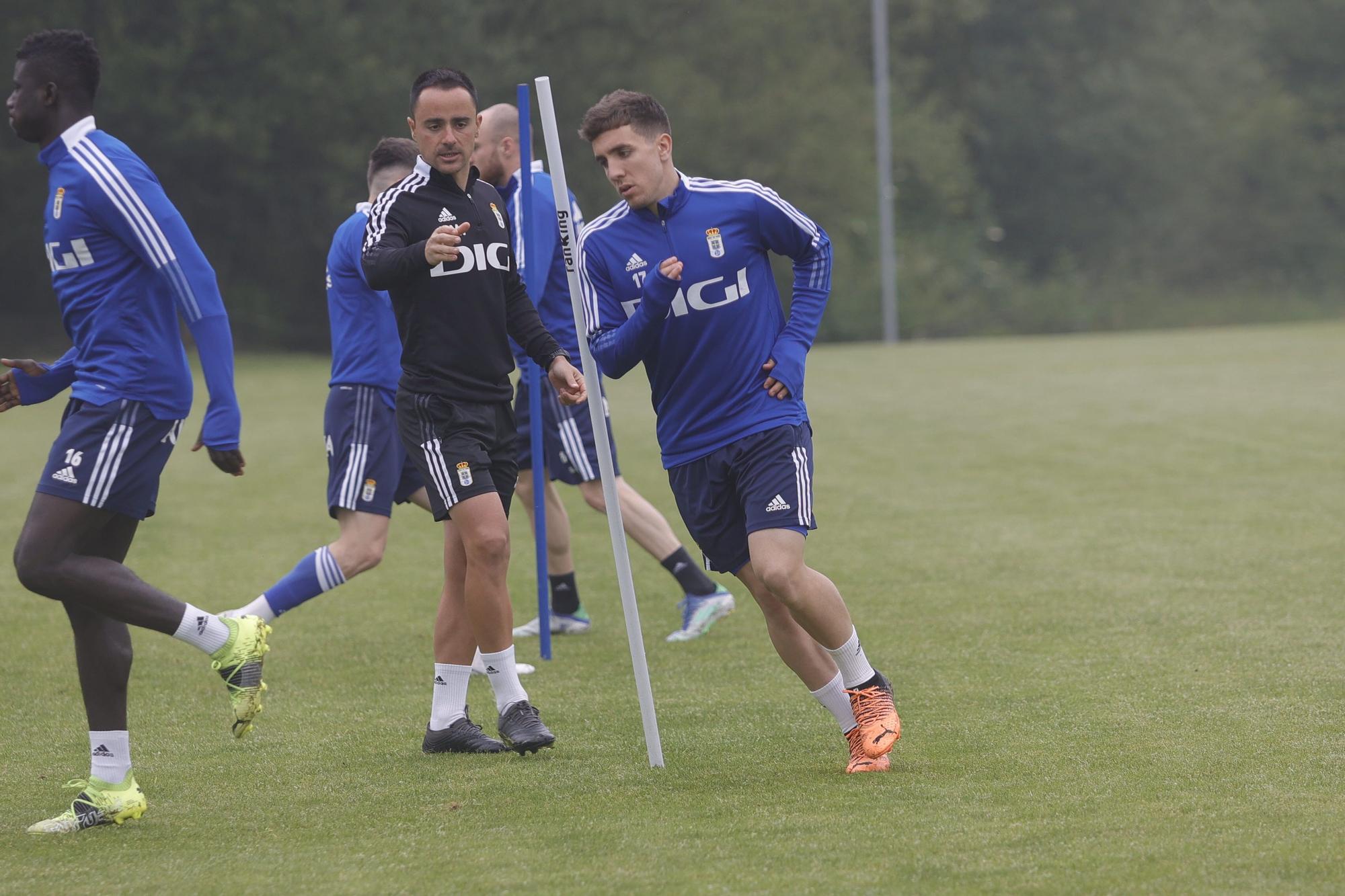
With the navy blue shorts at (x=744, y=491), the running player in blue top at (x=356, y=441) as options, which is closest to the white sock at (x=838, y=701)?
the navy blue shorts at (x=744, y=491)

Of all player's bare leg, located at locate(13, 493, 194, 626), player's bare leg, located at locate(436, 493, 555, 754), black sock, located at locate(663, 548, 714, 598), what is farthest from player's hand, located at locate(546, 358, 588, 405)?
black sock, located at locate(663, 548, 714, 598)

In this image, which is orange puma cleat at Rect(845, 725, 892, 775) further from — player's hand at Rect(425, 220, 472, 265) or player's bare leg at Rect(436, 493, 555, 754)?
player's hand at Rect(425, 220, 472, 265)

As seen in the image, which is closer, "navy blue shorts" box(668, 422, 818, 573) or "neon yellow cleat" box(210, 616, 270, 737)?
"neon yellow cleat" box(210, 616, 270, 737)

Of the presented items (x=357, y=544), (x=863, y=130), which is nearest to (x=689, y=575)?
(x=357, y=544)

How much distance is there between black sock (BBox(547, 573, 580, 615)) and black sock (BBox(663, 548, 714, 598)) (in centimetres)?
46

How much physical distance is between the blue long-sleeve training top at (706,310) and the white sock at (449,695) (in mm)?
1042

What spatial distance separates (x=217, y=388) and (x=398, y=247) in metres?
0.77

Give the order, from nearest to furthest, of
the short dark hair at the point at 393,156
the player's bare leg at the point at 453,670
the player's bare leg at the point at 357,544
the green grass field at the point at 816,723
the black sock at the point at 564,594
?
the green grass field at the point at 816,723, the player's bare leg at the point at 453,670, the short dark hair at the point at 393,156, the player's bare leg at the point at 357,544, the black sock at the point at 564,594

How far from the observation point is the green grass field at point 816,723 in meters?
3.81

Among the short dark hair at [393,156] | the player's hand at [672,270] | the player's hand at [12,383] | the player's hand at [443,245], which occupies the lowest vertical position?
the player's hand at [12,383]

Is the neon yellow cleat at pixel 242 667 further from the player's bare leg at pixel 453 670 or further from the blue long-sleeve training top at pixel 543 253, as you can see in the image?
the blue long-sleeve training top at pixel 543 253

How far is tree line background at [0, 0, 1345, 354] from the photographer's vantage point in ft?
115

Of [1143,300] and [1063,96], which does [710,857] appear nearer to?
[1143,300]

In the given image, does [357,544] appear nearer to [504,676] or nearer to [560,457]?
[560,457]
